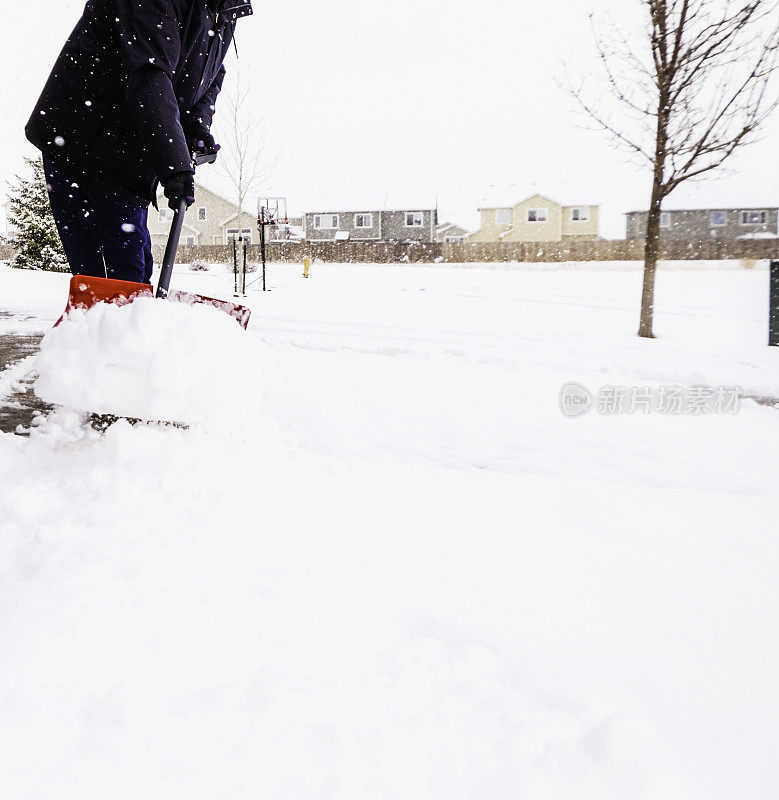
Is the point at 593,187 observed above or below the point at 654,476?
above

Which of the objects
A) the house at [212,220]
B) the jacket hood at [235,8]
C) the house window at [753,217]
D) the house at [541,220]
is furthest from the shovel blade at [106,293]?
the house window at [753,217]

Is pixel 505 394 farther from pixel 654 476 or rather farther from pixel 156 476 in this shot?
pixel 156 476

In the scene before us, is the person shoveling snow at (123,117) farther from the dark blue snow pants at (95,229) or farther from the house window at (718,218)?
the house window at (718,218)

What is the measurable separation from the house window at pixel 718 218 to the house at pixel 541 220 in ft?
24.2

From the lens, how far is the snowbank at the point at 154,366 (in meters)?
1.85

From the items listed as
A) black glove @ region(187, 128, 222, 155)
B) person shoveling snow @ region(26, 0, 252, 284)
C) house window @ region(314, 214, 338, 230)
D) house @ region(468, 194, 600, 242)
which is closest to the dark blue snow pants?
person shoveling snow @ region(26, 0, 252, 284)

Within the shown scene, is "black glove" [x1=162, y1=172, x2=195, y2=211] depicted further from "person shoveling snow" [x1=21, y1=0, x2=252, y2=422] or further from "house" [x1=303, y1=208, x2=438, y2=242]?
"house" [x1=303, y1=208, x2=438, y2=242]

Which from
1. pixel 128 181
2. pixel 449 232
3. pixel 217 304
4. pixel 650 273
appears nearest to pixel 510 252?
pixel 650 273

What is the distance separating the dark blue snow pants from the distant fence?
28146mm

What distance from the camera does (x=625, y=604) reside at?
1.32 meters

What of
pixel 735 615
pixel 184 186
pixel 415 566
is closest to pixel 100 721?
pixel 415 566

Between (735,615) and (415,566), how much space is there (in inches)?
27.8

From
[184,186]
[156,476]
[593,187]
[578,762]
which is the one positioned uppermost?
[593,187]

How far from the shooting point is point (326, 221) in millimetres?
43844
